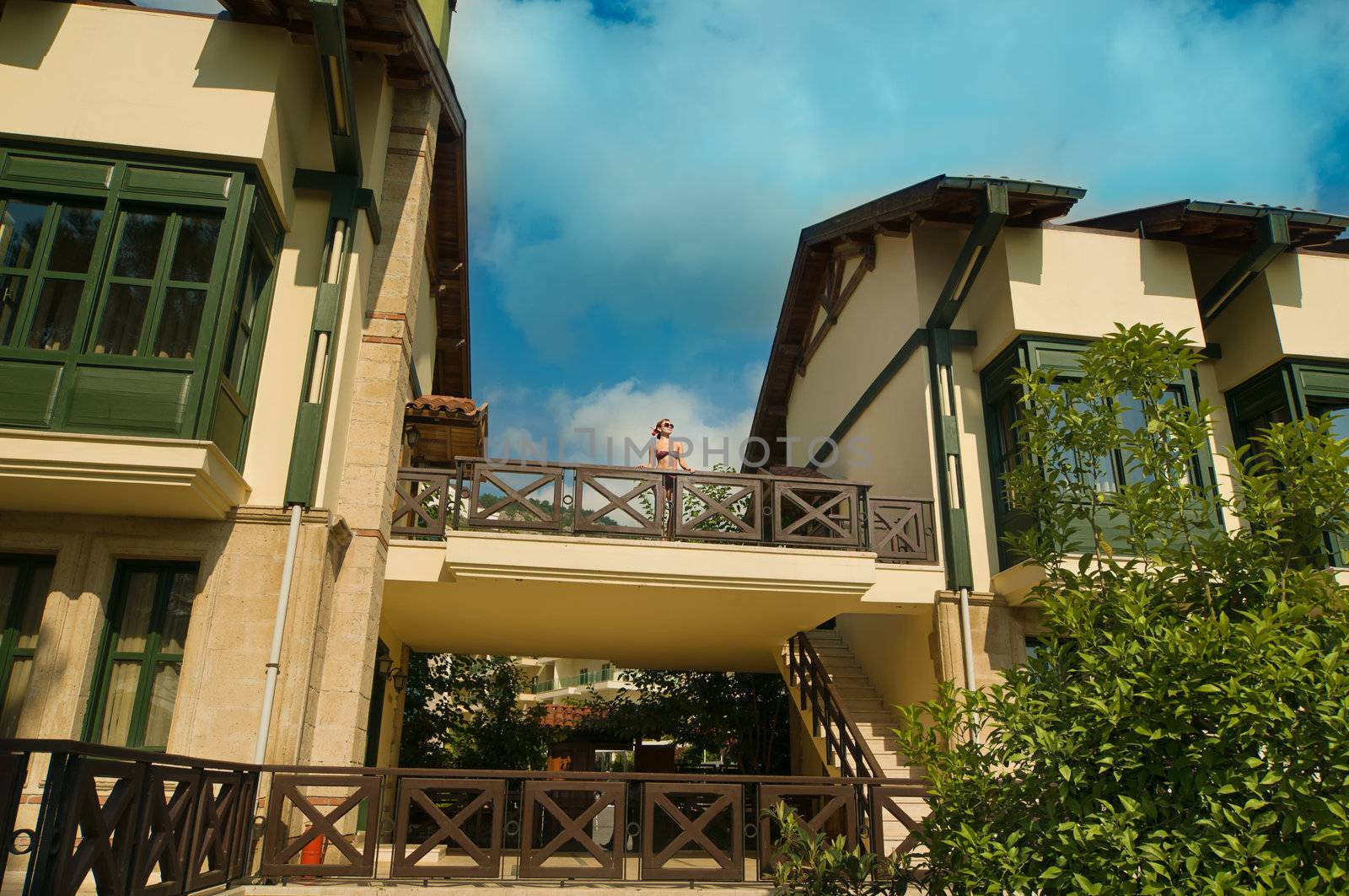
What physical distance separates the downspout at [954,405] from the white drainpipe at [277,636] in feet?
22.6

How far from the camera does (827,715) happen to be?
11.2 m

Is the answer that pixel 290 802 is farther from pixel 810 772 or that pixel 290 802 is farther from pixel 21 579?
pixel 810 772

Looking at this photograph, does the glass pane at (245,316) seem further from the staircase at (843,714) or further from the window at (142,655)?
the staircase at (843,714)

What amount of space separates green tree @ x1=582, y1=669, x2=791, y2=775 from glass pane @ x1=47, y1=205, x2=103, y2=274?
39.7 ft

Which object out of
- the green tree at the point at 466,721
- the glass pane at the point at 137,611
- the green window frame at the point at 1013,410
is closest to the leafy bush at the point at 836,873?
the green window frame at the point at 1013,410

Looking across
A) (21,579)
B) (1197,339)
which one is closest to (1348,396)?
(1197,339)

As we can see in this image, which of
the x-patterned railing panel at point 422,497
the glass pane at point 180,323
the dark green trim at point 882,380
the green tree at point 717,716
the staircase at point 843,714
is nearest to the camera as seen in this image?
the glass pane at point 180,323

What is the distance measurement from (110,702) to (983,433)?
9622 mm

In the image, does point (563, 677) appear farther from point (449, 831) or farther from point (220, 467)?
point (220, 467)

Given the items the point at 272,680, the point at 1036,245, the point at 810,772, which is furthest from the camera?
the point at 810,772

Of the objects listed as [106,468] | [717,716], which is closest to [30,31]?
[106,468]

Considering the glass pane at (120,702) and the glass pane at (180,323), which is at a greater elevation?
the glass pane at (180,323)

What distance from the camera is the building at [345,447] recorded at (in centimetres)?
750

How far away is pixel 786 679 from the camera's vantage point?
502 inches
